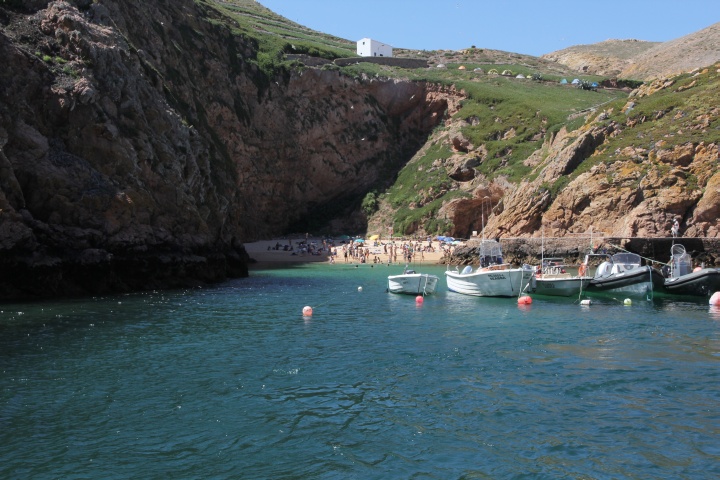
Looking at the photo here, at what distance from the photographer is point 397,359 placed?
18047mm

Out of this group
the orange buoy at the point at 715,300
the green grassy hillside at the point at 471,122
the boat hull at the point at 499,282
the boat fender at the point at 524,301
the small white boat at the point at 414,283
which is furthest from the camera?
the green grassy hillside at the point at 471,122

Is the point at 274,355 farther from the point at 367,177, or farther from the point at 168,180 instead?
the point at 367,177

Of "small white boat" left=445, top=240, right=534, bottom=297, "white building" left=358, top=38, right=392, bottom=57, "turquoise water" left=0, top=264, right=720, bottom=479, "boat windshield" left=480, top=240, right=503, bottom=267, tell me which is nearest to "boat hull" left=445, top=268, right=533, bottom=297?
"small white boat" left=445, top=240, right=534, bottom=297

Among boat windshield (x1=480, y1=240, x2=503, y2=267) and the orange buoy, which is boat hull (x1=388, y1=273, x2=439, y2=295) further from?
the orange buoy

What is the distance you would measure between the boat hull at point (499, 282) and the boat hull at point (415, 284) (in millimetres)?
2242

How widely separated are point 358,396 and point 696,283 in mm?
24146

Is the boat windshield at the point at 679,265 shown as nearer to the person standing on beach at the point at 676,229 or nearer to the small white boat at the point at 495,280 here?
the small white boat at the point at 495,280

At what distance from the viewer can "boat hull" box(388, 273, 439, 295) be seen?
34938 millimetres

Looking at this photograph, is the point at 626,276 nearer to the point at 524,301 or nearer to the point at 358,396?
the point at 524,301

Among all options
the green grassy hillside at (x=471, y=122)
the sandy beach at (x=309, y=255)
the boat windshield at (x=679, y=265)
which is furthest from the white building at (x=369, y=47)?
the boat windshield at (x=679, y=265)

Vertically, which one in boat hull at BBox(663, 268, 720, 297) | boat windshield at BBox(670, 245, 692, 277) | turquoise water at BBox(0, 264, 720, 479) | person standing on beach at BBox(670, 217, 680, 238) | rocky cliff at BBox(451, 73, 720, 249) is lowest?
turquoise water at BBox(0, 264, 720, 479)

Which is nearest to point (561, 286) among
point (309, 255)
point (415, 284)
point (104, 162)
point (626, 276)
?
point (626, 276)

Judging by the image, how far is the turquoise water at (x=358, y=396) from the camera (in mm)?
10438

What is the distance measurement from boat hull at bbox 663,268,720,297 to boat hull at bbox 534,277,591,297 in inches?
165
